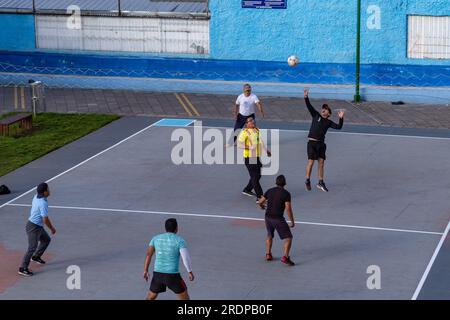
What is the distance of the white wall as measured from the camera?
35.0 m

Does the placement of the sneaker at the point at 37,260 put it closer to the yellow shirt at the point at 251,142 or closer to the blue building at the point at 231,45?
the yellow shirt at the point at 251,142

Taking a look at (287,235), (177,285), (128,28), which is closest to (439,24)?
(128,28)

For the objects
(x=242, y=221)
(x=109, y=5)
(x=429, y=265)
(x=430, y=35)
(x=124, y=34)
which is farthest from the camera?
(x=109, y=5)

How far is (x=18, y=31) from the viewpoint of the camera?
36.2 metres

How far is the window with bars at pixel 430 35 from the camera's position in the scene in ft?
108

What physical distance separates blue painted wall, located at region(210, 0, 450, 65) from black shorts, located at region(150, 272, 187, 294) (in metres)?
19.3

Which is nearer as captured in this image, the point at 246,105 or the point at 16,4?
the point at 246,105

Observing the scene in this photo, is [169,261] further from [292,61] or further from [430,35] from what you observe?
[430,35]

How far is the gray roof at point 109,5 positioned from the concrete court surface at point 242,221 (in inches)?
327

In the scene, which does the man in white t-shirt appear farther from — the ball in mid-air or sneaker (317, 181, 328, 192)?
the ball in mid-air

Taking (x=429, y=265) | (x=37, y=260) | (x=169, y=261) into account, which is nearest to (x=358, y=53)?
(x=429, y=265)

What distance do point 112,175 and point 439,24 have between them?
13466mm

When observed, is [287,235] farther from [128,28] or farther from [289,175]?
[128,28]

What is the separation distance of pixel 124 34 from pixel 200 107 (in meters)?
4.78
